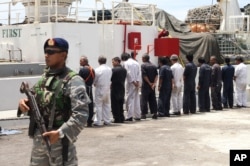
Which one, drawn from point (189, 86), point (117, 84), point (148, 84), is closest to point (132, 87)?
point (148, 84)

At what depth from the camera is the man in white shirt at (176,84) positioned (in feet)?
42.1

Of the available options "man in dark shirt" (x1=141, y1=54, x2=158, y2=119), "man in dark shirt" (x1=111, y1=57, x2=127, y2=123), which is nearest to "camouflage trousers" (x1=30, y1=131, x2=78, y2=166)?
"man in dark shirt" (x1=111, y1=57, x2=127, y2=123)

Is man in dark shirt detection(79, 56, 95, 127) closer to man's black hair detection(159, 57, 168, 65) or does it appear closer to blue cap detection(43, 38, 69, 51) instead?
man's black hair detection(159, 57, 168, 65)

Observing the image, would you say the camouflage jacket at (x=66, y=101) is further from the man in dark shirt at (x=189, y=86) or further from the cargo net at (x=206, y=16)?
the cargo net at (x=206, y=16)

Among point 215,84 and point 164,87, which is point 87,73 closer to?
point 164,87

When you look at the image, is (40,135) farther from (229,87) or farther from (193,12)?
(193,12)

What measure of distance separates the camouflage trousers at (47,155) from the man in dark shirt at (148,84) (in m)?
7.94

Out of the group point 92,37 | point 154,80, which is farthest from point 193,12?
point 154,80

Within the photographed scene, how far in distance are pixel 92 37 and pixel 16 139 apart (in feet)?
22.1

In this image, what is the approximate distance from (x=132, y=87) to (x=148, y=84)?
40 centimetres

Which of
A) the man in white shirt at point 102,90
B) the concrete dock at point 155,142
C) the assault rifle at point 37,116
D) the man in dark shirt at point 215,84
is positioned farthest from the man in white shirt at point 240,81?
the assault rifle at point 37,116

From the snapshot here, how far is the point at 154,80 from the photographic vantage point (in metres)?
11.9

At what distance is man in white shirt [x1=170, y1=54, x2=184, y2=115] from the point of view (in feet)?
42.1

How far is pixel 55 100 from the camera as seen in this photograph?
153 inches
